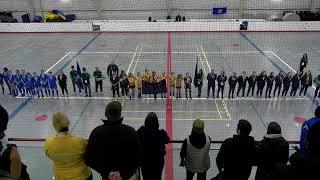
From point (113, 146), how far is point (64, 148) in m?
0.65

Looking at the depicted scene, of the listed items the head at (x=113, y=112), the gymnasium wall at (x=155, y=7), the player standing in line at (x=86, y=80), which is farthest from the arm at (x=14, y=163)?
the gymnasium wall at (x=155, y=7)

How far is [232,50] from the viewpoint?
2069 cm

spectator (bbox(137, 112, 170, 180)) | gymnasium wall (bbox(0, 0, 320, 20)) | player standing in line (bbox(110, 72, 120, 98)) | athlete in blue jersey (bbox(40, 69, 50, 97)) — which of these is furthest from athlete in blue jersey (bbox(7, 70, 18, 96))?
gymnasium wall (bbox(0, 0, 320, 20))

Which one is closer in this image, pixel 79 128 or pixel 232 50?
pixel 79 128

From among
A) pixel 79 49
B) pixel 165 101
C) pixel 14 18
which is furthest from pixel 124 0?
pixel 165 101

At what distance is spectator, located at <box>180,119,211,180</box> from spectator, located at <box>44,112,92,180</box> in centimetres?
152

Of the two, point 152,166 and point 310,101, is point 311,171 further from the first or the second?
point 310,101

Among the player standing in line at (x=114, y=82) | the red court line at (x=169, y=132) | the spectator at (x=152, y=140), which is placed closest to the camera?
the spectator at (x=152, y=140)

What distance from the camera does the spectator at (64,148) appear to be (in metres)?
3.32

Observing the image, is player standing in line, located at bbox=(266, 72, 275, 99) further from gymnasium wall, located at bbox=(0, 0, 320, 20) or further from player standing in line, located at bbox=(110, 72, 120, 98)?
gymnasium wall, located at bbox=(0, 0, 320, 20)

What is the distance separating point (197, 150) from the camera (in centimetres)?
430

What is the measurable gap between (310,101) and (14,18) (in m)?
26.9

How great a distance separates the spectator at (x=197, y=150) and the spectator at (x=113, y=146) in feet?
3.71

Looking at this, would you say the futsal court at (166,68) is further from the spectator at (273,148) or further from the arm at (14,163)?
the arm at (14,163)
